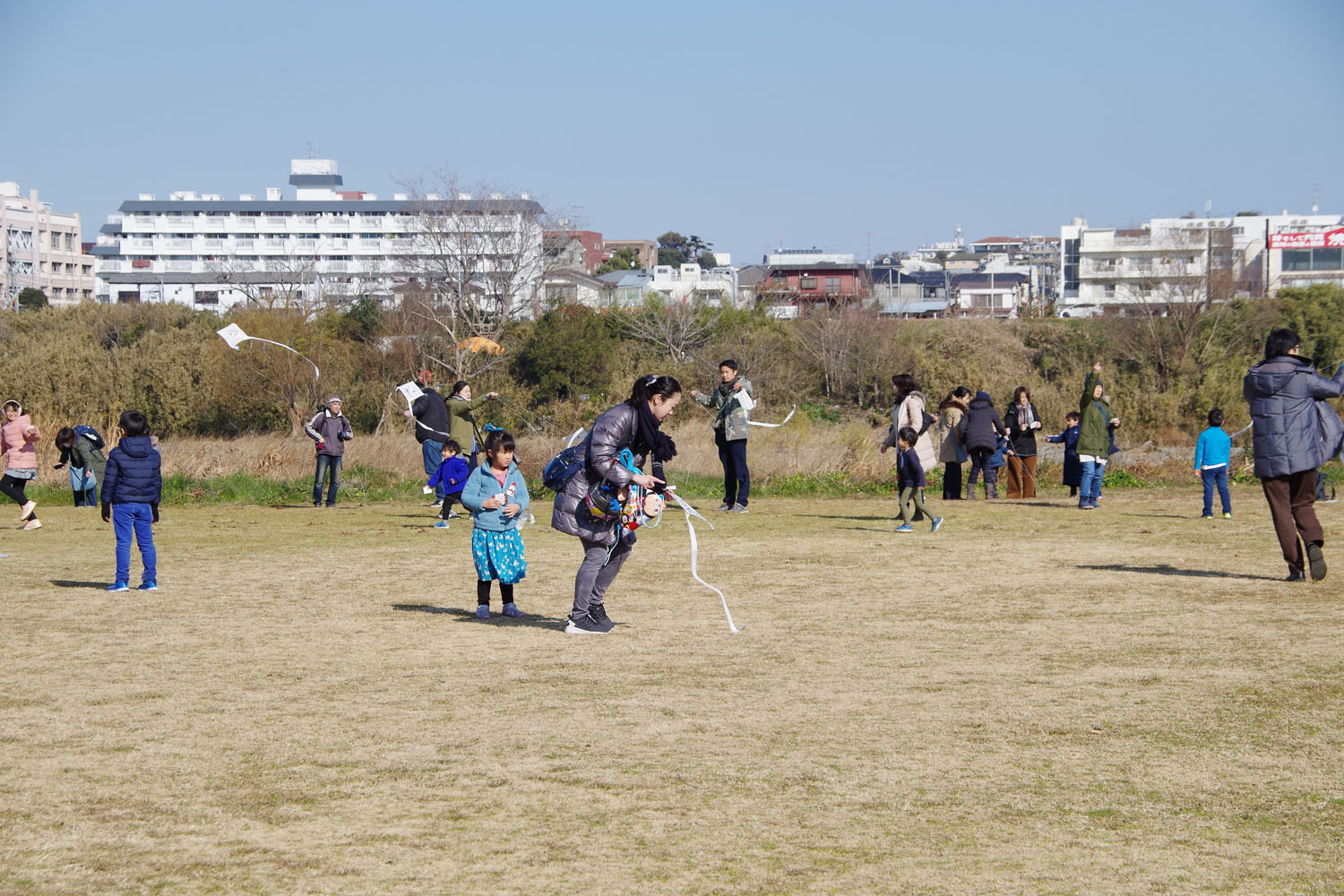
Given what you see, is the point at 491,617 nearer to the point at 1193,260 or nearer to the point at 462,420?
the point at 462,420

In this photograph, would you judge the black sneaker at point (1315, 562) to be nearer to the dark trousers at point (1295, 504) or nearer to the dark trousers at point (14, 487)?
the dark trousers at point (1295, 504)

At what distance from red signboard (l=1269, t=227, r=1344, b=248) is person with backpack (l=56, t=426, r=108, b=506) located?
91181 millimetres

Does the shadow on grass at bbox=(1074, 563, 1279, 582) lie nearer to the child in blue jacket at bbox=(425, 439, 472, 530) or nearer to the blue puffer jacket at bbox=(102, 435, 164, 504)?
the child in blue jacket at bbox=(425, 439, 472, 530)

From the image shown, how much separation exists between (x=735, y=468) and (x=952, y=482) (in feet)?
13.0

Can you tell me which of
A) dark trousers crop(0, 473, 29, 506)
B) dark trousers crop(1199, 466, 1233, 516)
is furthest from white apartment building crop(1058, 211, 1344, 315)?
dark trousers crop(0, 473, 29, 506)

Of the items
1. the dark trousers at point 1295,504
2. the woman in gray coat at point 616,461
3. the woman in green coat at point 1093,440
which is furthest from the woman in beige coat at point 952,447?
the woman in gray coat at point 616,461

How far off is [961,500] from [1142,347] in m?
35.0

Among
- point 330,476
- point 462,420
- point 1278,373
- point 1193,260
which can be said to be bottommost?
point 330,476

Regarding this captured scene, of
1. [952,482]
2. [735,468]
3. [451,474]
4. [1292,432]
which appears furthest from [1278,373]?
[451,474]

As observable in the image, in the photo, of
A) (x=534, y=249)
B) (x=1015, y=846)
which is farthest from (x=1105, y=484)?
(x=534, y=249)

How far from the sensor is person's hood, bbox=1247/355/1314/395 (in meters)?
9.77

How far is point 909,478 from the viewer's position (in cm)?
1412

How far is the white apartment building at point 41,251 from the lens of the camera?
104 metres

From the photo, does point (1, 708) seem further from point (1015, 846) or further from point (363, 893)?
point (1015, 846)
